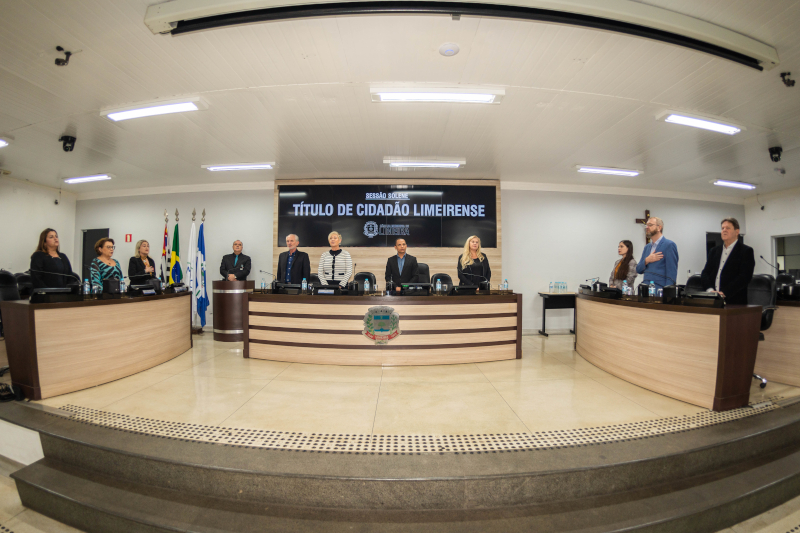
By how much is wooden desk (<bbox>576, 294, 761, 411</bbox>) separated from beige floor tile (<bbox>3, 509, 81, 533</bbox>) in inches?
190

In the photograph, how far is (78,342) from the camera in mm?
3107

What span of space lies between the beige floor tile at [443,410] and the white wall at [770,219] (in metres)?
9.42

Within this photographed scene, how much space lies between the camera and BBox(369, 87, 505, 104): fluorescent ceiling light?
346 centimetres

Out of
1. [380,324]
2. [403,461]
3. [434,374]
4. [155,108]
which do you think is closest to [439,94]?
[380,324]

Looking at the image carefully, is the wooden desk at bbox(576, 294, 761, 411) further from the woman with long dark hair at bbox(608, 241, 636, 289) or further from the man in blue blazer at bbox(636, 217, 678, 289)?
the woman with long dark hair at bbox(608, 241, 636, 289)

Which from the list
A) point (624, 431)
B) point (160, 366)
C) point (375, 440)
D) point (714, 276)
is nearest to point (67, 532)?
point (375, 440)

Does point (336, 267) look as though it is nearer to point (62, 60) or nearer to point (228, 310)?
point (228, 310)

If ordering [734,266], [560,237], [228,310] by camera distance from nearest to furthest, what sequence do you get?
[734,266] < [228,310] < [560,237]

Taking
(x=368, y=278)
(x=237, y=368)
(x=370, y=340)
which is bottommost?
(x=237, y=368)

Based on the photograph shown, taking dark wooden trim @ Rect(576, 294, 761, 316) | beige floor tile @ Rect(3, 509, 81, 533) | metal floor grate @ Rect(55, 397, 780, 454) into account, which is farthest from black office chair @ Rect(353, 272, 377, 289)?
beige floor tile @ Rect(3, 509, 81, 533)

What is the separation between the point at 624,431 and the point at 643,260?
2.59 metres

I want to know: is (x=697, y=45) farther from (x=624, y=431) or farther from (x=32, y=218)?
(x=32, y=218)

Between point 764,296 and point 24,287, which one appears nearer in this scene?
point 764,296

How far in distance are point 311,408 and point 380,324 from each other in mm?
1482
